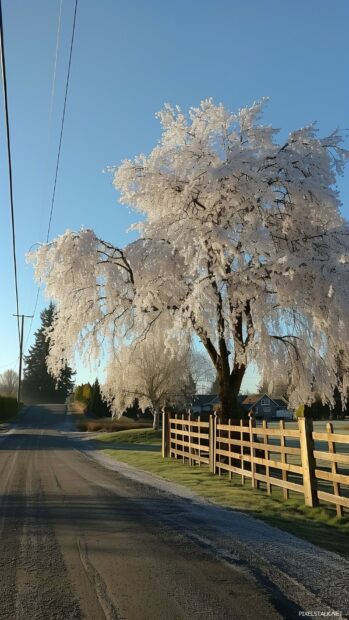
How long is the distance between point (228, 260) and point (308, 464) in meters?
6.34

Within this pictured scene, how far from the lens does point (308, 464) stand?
865 cm

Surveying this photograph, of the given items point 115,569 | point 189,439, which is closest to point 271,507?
point 115,569

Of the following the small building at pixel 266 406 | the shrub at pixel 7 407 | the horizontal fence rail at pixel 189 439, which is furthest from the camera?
the small building at pixel 266 406

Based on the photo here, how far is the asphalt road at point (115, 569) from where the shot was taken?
13.2 ft

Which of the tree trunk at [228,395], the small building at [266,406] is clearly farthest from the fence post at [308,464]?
the small building at [266,406]

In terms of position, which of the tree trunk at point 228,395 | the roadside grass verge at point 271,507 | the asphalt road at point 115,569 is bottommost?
the roadside grass verge at point 271,507

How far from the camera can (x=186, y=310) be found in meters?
13.1

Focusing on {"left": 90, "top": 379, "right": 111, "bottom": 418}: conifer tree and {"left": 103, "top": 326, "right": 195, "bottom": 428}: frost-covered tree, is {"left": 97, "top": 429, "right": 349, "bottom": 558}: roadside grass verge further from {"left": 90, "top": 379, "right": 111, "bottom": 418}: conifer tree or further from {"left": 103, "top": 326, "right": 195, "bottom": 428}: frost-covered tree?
{"left": 90, "top": 379, "right": 111, "bottom": 418}: conifer tree

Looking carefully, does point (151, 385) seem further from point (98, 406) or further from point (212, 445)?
point (98, 406)

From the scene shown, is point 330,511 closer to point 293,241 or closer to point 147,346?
point 293,241

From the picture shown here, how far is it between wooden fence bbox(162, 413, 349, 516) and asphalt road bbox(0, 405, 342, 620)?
7.58ft

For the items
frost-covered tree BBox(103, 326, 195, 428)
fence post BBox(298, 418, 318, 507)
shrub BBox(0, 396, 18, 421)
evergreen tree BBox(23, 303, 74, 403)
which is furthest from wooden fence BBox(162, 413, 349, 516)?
evergreen tree BBox(23, 303, 74, 403)

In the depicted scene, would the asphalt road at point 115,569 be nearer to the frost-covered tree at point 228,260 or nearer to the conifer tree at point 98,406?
the frost-covered tree at point 228,260

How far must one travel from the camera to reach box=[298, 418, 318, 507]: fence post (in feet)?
28.0
